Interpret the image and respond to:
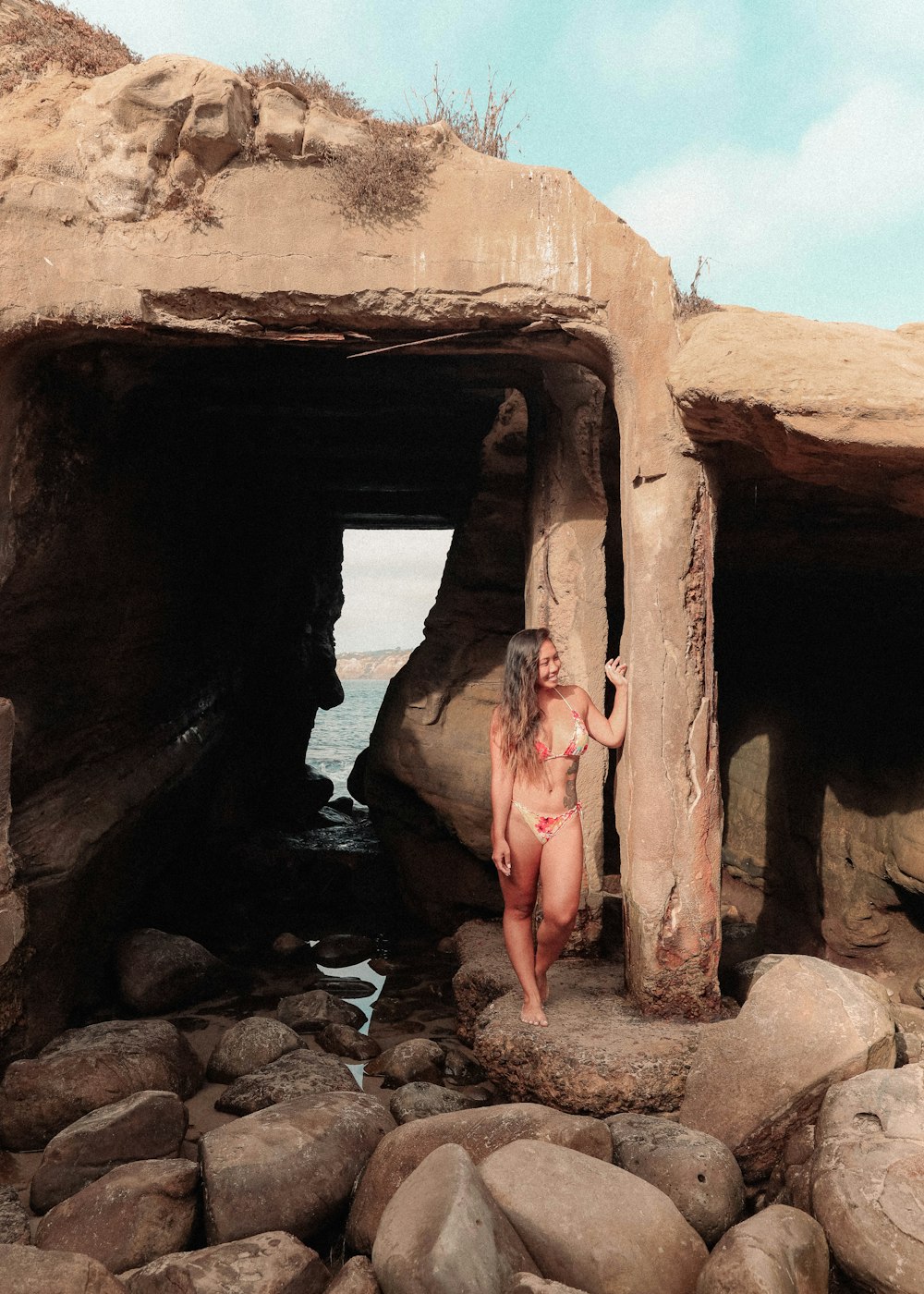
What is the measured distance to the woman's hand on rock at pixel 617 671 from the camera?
16.0ft

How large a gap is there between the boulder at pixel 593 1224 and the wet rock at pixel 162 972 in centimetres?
315

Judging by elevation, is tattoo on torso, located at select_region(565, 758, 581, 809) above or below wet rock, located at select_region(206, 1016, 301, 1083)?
above

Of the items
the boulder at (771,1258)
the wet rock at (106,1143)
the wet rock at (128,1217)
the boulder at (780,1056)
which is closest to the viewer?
the boulder at (771,1258)

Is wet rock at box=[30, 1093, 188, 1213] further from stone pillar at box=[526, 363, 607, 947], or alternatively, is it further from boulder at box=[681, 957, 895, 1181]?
stone pillar at box=[526, 363, 607, 947]

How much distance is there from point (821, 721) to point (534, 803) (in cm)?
341

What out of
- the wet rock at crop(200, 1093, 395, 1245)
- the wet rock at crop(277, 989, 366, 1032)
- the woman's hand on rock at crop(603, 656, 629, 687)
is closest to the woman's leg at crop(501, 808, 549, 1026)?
the woman's hand on rock at crop(603, 656, 629, 687)

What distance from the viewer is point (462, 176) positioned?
16.3ft

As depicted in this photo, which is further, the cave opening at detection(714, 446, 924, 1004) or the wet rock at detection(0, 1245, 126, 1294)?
the cave opening at detection(714, 446, 924, 1004)

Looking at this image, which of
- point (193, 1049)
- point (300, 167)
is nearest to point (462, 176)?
point (300, 167)

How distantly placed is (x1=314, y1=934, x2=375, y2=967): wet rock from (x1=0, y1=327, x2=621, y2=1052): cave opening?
22.4 inches

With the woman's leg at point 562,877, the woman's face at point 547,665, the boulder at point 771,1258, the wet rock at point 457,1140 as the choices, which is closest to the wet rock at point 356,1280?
the wet rock at point 457,1140

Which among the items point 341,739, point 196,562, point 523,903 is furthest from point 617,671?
point 341,739

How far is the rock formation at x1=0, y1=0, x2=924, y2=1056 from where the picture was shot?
4816mm

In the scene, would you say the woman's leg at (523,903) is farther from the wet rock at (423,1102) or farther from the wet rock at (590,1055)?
the wet rock at (423,1102)
